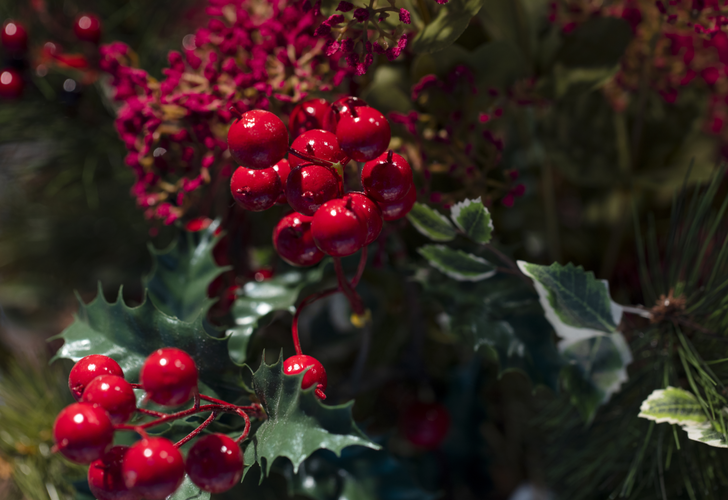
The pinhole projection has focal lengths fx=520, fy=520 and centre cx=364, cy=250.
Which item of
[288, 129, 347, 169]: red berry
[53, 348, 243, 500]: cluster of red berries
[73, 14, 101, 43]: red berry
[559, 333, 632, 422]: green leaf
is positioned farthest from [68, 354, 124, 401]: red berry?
[73, 14, 101, 43]: red berry

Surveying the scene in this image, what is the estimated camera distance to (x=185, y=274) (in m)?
0.36

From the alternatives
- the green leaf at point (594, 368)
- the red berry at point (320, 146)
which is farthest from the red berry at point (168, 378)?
the green leaf at point (594, 368)

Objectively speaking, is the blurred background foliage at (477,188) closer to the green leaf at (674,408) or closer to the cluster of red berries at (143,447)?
the green leaf at (674,408)

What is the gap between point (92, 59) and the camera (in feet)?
1.68

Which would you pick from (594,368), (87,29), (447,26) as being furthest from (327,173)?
(87,29)

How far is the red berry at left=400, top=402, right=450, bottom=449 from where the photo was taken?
0.44 metres

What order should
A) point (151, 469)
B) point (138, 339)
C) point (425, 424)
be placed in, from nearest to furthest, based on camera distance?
point (151, 469) < point (138, 339) < point (425, 424)

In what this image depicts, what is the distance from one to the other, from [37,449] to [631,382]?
0.47m

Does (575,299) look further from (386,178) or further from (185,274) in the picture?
(185,274)

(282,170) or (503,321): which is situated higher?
(282,170)

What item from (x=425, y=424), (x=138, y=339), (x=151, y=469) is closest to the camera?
(x=151, y=469)

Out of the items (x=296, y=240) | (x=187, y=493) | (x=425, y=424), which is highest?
(x=296, y=240)

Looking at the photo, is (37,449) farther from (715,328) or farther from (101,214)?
(715,328)

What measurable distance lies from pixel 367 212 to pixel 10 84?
1.47ft
